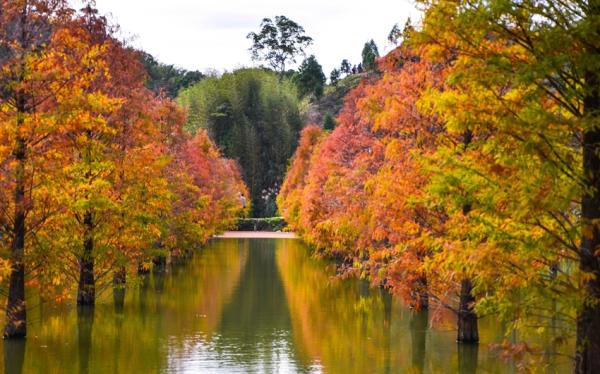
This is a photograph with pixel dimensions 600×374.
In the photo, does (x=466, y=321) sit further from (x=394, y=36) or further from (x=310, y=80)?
(x=310, y=80)

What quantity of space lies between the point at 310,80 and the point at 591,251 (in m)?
125

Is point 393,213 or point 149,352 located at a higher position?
point 393,213

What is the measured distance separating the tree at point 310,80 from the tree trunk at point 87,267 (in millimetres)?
108250

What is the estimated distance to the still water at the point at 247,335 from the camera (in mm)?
18328

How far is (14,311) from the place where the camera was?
1903 cm

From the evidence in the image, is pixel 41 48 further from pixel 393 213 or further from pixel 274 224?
pixel 274 224

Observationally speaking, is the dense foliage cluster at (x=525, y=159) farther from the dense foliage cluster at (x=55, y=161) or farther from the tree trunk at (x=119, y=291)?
the tree trunk at (x=119, y=291)

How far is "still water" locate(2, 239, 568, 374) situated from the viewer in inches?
722

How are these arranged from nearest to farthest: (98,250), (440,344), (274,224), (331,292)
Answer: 1. (440,344)
2. (98,250)
3. (331,292)
4. (274,224)

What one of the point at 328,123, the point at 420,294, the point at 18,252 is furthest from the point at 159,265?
the point at 328,123

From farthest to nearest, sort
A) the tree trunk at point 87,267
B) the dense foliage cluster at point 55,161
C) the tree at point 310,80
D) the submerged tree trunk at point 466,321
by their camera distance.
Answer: the tree at point 310,80, the tree trunk at point 87,267, the submerged tree trunk at point 466,321, the dense foliage cluster at point 55,161

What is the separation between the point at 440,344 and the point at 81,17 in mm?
14351

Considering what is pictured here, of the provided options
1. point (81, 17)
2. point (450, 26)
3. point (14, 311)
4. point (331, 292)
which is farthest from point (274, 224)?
point (450, 26)

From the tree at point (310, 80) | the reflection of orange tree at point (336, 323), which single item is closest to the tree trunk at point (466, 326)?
the reflection of orange tree at point (336, 323)
